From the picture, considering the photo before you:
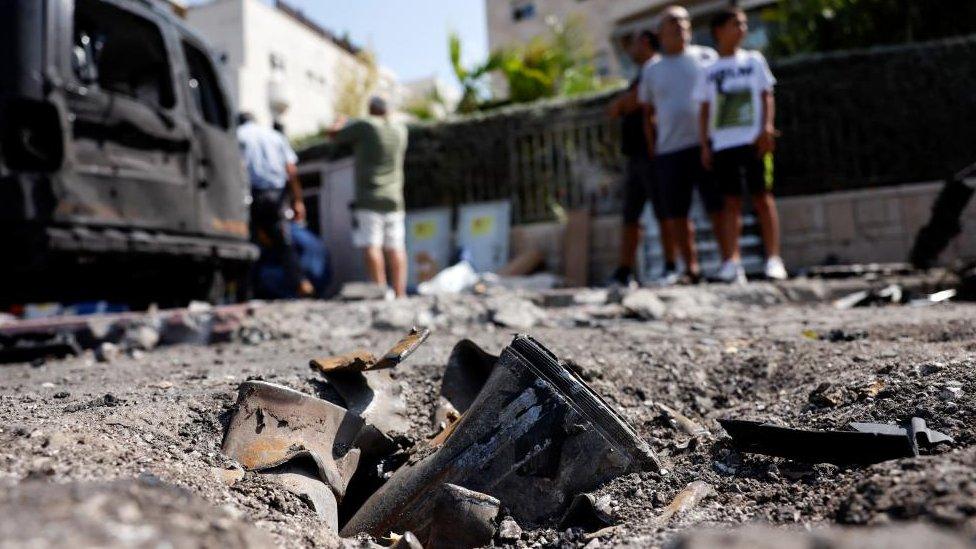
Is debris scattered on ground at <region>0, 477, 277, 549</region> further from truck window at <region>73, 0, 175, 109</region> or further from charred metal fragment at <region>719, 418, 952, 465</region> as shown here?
truck window at <region>73, 0, 175, 109</region>

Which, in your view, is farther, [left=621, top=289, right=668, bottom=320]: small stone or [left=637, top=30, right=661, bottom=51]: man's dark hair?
[left=637, top=30, right=661, bottom=51]: man's dark hair

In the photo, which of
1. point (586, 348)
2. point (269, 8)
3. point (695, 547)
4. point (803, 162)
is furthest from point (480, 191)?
point (269, 8)

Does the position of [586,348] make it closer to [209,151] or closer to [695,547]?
[695,547]

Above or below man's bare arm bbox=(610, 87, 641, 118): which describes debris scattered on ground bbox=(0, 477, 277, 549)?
below

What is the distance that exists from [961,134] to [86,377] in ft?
23.0

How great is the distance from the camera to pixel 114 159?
11.7ft

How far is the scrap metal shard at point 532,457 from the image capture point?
62.3 inches

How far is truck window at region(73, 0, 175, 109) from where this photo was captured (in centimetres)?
363

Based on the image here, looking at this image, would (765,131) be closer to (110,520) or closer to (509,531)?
(509,531)

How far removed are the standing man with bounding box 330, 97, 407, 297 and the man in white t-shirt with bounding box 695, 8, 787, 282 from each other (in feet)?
7.88

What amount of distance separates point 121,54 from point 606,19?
54.7 feet

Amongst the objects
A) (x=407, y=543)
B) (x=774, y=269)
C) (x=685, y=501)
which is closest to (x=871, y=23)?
(x=774, y=269)

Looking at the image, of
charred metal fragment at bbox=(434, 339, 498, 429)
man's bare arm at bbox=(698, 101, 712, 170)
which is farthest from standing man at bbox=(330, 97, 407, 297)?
charred metal fragment at bbox=(434, 339, 498, 429)

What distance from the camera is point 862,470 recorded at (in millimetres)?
1409
